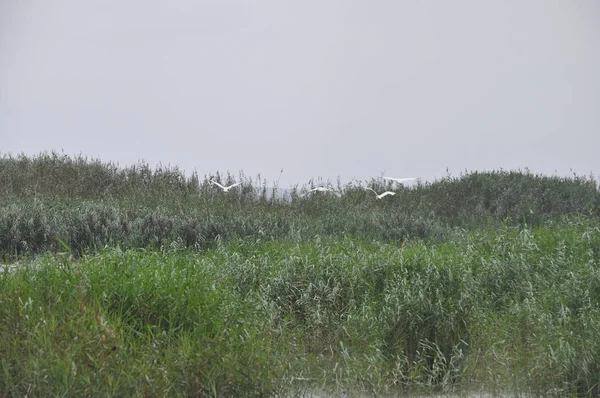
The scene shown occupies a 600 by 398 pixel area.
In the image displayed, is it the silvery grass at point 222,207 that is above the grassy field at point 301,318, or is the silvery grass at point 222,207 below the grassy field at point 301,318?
above

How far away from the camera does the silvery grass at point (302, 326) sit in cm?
393

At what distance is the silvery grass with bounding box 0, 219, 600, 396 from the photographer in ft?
12.9

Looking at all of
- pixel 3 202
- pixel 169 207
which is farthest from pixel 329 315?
pixel 3 202

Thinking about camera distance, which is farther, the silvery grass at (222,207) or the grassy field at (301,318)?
the silvery grass at (222,207)

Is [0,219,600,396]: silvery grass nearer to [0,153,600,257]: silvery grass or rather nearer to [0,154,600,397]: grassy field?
[0,154,600,397]: grassy field

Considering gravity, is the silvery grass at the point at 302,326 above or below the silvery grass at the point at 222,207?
below

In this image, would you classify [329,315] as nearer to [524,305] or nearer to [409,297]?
[409,297]

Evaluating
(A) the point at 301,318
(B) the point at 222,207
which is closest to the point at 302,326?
(A) the point at 301,318

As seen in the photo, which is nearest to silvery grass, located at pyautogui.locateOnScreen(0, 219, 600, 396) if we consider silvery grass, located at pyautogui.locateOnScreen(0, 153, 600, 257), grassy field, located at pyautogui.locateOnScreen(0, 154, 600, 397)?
grassy field, located at pyautogui.locateOnScreen(0, 154, 600, 397)

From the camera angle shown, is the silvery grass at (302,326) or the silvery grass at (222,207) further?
the silvery grass at (222,207)

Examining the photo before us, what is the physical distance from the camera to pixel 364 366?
4.97 metres

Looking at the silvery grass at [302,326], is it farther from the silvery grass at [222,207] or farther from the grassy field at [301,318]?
the silvery grass at [222,207]

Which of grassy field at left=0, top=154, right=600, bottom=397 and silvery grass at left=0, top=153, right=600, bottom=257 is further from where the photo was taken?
silvery grass at left=0, top=153, right=600, bottom=257

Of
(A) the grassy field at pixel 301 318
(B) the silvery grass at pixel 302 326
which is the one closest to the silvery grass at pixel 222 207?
(A) the grassy field at pixel 301 318
